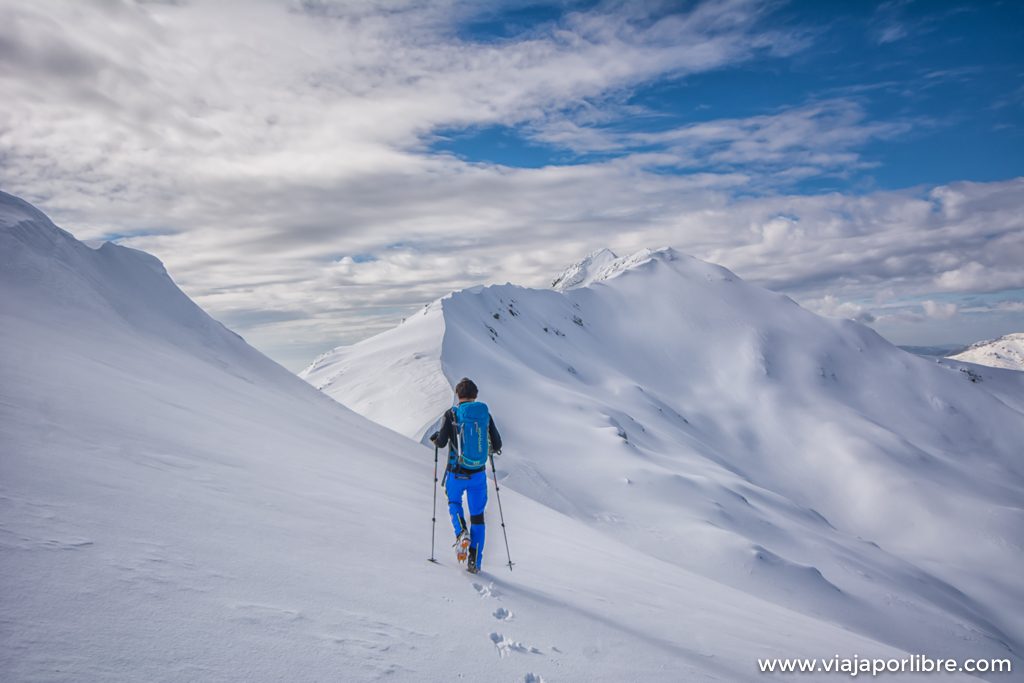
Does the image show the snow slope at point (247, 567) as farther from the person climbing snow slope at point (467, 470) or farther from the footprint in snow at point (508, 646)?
the person climbing snow slope at point (467, 470)

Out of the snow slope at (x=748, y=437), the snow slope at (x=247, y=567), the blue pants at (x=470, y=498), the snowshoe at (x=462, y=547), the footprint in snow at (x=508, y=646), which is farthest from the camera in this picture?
the snow slope at (x=748, y=437)

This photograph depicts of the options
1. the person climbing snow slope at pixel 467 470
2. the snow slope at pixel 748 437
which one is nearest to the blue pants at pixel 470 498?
the person climbing snow slope at pixel 467 470

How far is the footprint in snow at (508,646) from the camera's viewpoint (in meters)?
5.85

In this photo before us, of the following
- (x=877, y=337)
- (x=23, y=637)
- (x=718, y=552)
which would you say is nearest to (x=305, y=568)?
(x=23, y=637)

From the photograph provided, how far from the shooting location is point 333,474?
11469 millimetres

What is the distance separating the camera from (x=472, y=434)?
874 centimetres

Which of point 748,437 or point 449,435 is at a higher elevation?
point 748,437

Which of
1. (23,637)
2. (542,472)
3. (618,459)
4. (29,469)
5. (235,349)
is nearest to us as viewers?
(23,637)

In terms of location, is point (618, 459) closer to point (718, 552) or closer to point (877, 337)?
point (718, 552)

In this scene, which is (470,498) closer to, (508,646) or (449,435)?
(449,435)

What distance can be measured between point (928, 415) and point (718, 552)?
580 ft

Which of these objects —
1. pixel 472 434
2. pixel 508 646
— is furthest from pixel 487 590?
pixel 472 434

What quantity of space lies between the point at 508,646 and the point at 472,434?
3394 millimetres

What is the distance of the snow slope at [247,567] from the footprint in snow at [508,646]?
0.03 metres
